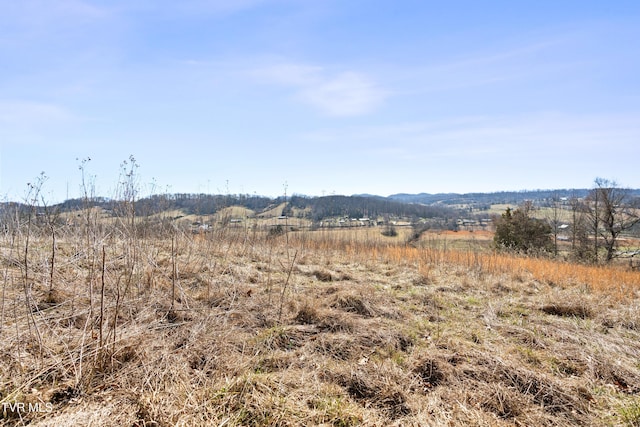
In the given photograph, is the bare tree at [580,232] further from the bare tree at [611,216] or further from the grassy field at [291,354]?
the grassy field at [291,354]

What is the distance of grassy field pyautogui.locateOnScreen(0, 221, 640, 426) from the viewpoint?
2.42 metres

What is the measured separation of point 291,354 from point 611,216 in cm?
2654

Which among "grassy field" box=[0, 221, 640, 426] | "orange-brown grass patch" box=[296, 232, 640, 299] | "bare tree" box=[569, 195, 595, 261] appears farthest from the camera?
"bare tree" box=[569, 195, 595, 261]

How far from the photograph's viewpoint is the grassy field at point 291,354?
7.93ft

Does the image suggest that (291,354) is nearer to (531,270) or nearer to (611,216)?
(531,270)

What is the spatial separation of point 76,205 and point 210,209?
3.62 m

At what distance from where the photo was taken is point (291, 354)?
341 centimetres

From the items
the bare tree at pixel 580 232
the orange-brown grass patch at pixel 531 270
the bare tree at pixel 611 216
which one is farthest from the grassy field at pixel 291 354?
the bare tree at pixel 611 216

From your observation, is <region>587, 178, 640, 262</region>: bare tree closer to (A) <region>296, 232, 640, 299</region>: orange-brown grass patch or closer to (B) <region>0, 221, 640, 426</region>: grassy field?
(A) <region>296, 232, 640, 299</region>: orange-brown grass patch

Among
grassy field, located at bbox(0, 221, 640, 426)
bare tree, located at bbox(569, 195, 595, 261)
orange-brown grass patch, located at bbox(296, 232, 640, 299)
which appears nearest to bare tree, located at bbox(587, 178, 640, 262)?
bare tree, located at bbox(569, 195, 595, 261)

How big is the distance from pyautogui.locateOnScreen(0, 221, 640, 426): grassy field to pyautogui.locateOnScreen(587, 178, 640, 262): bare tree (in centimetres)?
2020

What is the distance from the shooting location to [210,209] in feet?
29.2

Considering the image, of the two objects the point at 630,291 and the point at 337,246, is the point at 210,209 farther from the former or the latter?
the point at 630,291

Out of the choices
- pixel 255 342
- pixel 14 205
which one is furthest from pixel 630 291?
pixel 14 205
